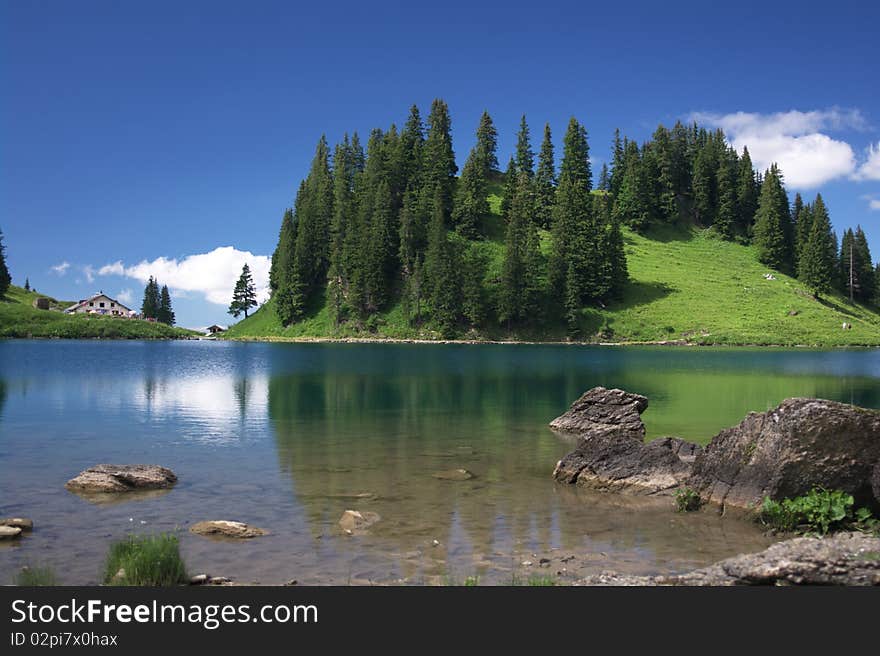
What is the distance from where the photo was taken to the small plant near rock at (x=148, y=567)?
34.8 ft

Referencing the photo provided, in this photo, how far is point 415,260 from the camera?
127688mm

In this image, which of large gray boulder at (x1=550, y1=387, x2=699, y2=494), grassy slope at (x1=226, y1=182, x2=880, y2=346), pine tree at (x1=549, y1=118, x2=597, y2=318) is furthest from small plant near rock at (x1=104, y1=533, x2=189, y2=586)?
pine tree at (x1=549, y1=118, x2=597, y2=318)

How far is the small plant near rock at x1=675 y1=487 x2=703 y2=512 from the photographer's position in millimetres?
17094

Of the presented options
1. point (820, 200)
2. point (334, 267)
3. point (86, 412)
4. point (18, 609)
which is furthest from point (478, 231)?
point (18, 609)

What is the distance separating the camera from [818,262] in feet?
439

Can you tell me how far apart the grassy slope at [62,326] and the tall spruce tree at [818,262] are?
466ft

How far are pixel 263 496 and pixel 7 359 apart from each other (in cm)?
6784

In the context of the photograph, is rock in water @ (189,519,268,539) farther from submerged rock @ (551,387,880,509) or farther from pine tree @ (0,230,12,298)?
pine tree @ (0,230,12,298)

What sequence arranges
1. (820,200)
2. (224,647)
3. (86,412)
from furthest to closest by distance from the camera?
(820,200), (86,412), (224,647)

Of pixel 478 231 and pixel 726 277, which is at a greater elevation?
pixel 478 231

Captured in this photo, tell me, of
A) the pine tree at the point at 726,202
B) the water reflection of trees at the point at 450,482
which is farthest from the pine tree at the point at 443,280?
the pine tree at the point at 726,202

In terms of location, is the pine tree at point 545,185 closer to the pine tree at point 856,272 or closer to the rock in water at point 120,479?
the pine tree at point 856,272

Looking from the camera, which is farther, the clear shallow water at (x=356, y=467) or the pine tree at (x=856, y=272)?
the pine tree at (x=856, y=272)

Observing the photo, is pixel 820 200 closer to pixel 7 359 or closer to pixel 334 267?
pixel 334 267
